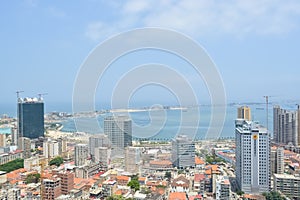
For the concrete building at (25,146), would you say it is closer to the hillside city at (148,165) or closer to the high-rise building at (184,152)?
the hillside city at (148,165)

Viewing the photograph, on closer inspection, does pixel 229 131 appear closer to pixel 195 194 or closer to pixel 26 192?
pixel 195 194

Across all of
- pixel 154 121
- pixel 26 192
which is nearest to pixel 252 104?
pixel 154 121

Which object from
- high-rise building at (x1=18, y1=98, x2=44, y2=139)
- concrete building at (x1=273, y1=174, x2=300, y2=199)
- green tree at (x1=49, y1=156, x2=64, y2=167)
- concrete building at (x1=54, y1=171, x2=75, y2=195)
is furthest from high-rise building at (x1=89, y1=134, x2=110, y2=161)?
concrete building at (x1=273, y1=174, x2=300, y2=199)

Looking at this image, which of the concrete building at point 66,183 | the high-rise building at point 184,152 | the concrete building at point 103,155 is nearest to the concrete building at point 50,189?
the concrete building at point 66,183

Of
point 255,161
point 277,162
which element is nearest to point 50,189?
point 255,161

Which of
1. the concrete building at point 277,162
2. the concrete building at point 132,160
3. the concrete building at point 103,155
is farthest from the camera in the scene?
the concrete building at point 103,155

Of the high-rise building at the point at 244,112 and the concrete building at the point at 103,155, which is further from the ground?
the high-rise building at the point at 244,112
